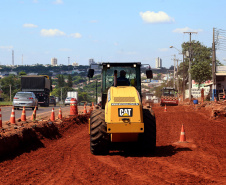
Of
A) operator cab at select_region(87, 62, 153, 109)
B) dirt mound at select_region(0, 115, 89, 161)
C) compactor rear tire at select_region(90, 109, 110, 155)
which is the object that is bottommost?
dirt mound at select_region(0, 115, 89, 161)

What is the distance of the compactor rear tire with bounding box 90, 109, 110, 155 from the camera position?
11.6 meters

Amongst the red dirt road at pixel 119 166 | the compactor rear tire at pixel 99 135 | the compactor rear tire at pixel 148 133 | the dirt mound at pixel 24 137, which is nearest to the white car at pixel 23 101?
the dirt mound at pixel 24 137

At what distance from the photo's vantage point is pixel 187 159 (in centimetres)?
1102

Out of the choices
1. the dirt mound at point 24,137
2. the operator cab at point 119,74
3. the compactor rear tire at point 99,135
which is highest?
the operator cab at point 119,74

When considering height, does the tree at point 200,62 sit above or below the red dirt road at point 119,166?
above

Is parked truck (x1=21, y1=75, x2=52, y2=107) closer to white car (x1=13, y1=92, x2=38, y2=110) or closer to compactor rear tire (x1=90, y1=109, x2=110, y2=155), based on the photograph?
white car (x1=13, y1=92, x2=38, y2=110)

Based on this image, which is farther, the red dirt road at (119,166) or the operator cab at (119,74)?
the operator cab at (119,74)

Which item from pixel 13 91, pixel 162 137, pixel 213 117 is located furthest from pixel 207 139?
pixel 13 91

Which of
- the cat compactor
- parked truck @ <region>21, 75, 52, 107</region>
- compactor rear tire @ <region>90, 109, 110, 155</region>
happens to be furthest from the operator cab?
parked truck @ <region>21, 75, 52, 107</region>

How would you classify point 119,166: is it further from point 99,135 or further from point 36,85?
point 36,85

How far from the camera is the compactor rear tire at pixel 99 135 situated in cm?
1157

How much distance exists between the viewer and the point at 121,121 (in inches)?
434

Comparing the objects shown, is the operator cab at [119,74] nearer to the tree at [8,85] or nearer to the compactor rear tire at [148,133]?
the compactor rear tire at [148,133]

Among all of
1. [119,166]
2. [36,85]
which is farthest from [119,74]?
[36,85]
